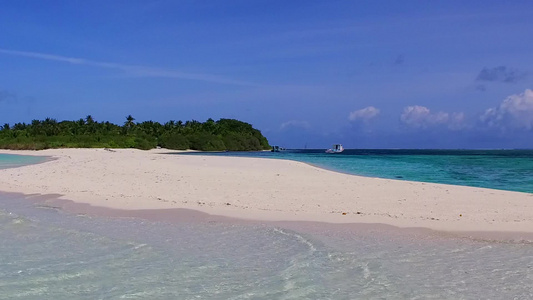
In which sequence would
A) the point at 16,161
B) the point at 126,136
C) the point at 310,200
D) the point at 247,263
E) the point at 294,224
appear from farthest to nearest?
the point at 126,136 → the point at 16,161 → the point at 310,200 → the point at 294,224 → the point at 247,263

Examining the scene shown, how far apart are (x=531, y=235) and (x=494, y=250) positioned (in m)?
2.14

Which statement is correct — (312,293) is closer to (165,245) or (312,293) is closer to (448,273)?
(448,273)

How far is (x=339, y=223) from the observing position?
11.9 meters

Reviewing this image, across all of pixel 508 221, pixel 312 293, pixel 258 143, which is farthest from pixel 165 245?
pixel 258 143

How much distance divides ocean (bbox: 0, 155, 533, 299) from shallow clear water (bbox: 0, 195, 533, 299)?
18 mm

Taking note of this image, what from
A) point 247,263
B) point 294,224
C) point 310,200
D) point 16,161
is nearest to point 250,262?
point 247,263

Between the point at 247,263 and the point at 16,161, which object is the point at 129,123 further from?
the point at 247,263

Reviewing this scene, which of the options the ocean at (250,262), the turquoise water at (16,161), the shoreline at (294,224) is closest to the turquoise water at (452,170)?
the shoreline at (294,224)

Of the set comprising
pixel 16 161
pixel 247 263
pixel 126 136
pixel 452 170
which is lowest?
pixel 247 263

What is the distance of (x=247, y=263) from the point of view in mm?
7879

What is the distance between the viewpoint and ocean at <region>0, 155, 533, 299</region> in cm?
639

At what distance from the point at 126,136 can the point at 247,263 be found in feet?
386

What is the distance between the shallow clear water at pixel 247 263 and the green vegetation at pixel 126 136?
307 feet

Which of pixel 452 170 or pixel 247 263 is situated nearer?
pixel 247 263
